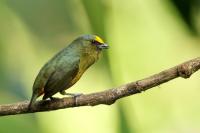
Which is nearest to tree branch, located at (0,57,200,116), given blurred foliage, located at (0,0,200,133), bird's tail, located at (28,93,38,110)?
bird's tail, located at (28,93,38,110)

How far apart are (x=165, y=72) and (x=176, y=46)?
1153mm

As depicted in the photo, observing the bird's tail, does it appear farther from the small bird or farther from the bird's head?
the bird's head

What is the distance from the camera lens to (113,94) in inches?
43.2

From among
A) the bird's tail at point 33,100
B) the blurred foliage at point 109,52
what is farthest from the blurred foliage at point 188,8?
the bird's tail at point 33,100

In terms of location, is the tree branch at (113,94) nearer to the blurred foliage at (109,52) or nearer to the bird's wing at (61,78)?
the bird's wing at (61,78)

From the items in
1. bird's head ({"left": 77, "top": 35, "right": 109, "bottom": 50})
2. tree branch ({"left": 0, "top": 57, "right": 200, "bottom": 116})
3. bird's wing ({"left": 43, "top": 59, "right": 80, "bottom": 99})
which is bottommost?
tree branch ({"left": 0, "top": 57, "right": 200, "bottom": 116})

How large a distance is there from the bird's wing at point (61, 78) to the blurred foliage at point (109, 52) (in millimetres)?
301

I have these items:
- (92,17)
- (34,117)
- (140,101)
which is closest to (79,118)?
(140,101)

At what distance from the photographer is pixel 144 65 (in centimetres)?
205

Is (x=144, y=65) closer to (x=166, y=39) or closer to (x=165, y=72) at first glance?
(x=166, y=39)

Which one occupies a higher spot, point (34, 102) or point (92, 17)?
point (92, 17)

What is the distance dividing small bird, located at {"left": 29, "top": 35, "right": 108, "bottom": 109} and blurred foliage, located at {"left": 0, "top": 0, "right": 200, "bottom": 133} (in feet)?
0.93

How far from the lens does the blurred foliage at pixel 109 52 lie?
4.97 feet

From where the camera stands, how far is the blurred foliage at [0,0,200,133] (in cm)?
152
